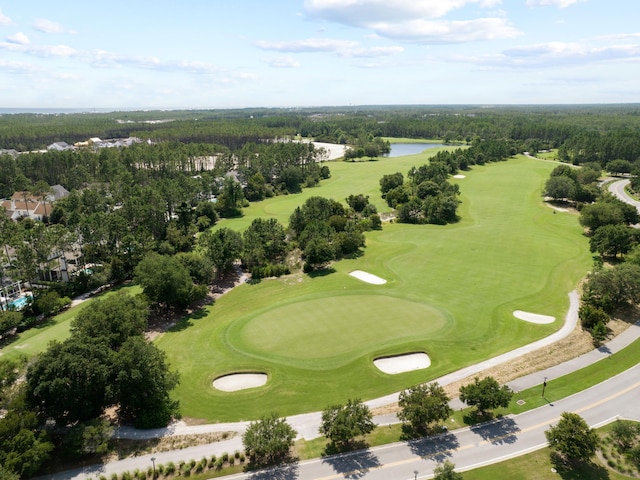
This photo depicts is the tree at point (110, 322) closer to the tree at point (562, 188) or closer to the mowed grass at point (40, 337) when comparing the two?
the mowed grass at point (40, 337)

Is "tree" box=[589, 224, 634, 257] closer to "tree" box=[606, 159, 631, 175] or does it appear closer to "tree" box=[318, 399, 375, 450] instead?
"tree" box=[318, 399, 375, 450]

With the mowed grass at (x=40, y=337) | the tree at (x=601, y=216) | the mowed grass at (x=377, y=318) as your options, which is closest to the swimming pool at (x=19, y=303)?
the mowed grass at (x=40, y=337)

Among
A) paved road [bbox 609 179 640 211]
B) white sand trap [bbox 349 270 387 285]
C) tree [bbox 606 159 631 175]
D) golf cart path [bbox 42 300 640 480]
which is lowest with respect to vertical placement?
golf cart path [bbox 42 300 640 480]

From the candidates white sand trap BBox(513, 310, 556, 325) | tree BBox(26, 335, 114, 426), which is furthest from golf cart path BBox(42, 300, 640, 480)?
white sand trap BBox(513, 310, 556, 325)

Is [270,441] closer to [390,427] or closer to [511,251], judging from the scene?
[390,427]

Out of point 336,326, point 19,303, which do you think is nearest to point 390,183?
point 336,326

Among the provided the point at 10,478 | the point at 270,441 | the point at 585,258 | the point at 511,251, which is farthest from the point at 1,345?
the point at 585,258

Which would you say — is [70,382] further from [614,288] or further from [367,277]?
[614,288]
